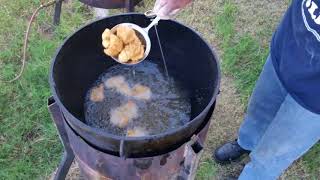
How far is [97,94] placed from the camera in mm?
2238

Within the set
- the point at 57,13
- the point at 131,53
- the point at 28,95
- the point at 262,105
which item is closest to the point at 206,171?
the point at 262,105

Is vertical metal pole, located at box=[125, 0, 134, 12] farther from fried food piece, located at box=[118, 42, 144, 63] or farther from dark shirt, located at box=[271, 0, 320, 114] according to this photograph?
dark shirt, located at box=[271, 0, 320, 114]

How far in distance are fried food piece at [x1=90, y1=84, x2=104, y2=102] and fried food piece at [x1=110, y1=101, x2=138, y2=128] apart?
12cm

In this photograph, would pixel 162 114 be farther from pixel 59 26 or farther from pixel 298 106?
pixel 59 26

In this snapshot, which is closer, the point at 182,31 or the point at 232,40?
the point at 182,31

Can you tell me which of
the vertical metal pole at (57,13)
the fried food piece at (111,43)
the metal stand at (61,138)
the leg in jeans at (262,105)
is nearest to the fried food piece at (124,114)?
the metal stand at (61,138)

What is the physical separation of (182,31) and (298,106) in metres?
0.70

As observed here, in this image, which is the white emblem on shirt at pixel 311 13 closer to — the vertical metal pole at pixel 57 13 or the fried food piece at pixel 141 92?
the fried food piece at pixel 141 92

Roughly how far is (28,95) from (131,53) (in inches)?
54.8

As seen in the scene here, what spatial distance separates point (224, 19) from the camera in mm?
3514

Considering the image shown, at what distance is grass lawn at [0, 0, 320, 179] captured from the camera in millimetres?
2703

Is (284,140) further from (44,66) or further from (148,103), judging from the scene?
(44,66)

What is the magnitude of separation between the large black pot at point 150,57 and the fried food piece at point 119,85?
0.10m

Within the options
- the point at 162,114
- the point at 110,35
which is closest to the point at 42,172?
the point at 162,114
